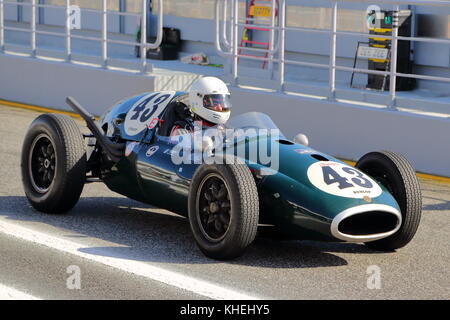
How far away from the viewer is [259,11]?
1994 centimetres

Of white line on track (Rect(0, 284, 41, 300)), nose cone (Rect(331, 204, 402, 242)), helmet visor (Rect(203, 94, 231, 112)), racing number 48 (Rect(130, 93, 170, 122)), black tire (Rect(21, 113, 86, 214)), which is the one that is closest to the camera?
white line on track (Rect(0, 284, 41, 300))

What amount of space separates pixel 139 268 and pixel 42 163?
2.33 meters

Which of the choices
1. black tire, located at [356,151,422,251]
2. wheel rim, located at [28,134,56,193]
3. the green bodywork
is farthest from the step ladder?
black tire, located at [356,151,422,251]

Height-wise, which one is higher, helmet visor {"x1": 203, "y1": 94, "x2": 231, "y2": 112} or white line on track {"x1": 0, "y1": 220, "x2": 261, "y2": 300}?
helmet visor {"x1": 203, "y1": 94, "x2": 231, "y2": 112}

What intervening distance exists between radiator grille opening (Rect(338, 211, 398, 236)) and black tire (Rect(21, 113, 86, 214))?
2.67 m

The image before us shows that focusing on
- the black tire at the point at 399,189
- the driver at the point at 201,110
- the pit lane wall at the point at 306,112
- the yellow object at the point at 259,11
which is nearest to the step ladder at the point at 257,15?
the yellow object at the point at 259,11

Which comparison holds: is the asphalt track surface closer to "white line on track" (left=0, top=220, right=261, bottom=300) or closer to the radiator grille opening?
"white line on track" (left=0, top=220, right=261, bottom=300)

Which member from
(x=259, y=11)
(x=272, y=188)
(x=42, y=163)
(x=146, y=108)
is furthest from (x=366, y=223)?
(x=259, y=11)

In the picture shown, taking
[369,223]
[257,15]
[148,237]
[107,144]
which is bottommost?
[148,237]

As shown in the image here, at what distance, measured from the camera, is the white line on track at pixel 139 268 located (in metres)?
7.16

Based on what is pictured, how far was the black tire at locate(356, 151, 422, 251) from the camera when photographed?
27.1 ft

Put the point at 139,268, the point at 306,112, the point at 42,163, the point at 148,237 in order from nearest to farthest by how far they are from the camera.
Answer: the point at 139,268 < the point at 148,237 < the point at 42,163 < the point at 306,112

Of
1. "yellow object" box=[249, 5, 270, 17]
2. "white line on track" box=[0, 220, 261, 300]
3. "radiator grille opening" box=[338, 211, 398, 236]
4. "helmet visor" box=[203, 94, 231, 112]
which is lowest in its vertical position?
"white line on track" box=[0, 220, 261, 300]

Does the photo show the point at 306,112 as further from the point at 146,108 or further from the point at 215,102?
the point at 215,102
